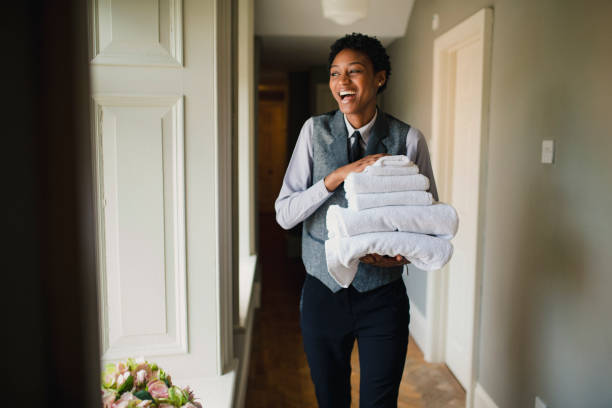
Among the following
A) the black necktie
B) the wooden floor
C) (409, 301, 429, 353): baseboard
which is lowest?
the wooden floor

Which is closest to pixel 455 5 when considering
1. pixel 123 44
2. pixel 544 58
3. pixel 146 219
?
pixel 544 58

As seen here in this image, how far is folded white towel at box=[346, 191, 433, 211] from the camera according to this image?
47.6 inches

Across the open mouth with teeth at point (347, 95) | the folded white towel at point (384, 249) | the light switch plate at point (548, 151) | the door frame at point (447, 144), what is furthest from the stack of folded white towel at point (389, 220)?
the door frame at point (447, 144)

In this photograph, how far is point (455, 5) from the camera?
2.66 meters

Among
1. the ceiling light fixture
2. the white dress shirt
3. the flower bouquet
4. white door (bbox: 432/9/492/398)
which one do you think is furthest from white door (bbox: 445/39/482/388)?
the flower bouquet

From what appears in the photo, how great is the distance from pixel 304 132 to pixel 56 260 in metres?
1.21

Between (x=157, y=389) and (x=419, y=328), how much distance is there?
8.51 feet

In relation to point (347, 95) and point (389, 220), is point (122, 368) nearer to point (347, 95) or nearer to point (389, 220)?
point (389, 220)

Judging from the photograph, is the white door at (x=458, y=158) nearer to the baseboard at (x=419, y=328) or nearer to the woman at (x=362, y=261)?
the baseboard at (x=419, y=328)

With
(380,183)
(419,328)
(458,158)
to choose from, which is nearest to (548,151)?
(380,183)

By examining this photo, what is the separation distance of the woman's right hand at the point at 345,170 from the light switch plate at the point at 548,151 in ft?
2.73

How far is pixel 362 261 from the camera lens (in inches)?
50.8

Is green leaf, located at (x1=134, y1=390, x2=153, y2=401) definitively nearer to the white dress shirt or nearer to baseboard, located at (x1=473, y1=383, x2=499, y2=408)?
the white dress shirt

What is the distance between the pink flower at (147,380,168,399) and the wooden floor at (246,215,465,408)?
1491 mm
